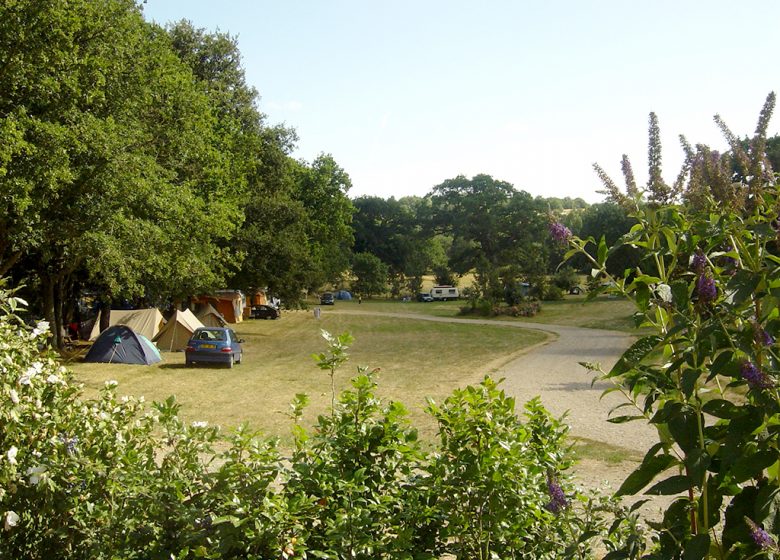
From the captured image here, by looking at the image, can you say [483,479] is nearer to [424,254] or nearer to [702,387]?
[702,387]

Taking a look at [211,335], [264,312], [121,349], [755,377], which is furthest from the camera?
[264,312]

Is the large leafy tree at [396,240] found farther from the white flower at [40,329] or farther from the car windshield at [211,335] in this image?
the white flower at [40,329]

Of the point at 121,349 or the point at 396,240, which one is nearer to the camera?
the point at 121,349

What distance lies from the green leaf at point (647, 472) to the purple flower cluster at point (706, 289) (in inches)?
19.5

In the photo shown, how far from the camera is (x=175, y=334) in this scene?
1039 inches

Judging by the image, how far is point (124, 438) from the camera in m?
3.28

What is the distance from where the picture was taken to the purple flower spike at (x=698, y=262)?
6.34 ft

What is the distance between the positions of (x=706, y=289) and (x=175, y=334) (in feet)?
86.9

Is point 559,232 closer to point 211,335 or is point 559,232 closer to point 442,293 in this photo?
point 211,335

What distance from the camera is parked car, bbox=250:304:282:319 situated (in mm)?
49938

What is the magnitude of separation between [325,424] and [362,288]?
73.5 metres

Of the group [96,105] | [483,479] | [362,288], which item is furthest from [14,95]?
[362,288]

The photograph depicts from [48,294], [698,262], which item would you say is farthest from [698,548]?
[48,294]

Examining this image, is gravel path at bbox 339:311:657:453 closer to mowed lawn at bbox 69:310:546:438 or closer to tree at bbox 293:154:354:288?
mowed lawn at bbox 69:310:546:438
